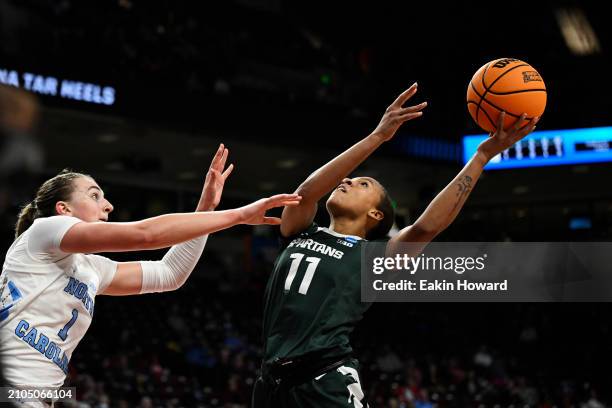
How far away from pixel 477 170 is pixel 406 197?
18.3 metres

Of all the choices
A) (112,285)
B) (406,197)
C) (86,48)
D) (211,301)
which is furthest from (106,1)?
(112,285)

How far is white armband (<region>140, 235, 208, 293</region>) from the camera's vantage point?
377 centimetres

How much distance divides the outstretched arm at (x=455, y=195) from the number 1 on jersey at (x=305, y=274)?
37cm

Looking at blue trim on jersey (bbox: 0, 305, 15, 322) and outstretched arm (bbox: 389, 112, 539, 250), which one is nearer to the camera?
blue trim on jersey (bbox: 0, 305, 15, 322)

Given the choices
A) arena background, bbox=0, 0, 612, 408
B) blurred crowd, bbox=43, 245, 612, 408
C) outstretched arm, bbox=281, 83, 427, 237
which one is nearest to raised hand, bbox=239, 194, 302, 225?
outstretched arm, bbox=281, 83, 427, 237

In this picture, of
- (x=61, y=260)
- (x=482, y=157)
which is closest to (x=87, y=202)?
(x=61, y=260)

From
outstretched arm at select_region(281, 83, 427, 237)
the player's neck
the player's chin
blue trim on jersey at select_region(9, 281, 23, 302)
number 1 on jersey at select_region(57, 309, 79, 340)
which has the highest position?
outstretched arm at select_region(281, 83, 427, 237)

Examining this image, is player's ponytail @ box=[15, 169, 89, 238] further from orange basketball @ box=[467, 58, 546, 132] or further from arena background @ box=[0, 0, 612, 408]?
arena background @ box=[0, 0, 612, 408]

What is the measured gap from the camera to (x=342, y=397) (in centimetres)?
351

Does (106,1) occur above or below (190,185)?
above

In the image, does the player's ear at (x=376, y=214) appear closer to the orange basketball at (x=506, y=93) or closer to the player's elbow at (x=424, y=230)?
the player's elbow at (x=424, y=230)

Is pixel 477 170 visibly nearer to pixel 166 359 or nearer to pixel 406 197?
pixel 166 359

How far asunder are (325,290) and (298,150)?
12.9 metres

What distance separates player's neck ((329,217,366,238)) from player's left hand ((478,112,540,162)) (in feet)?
2.34
